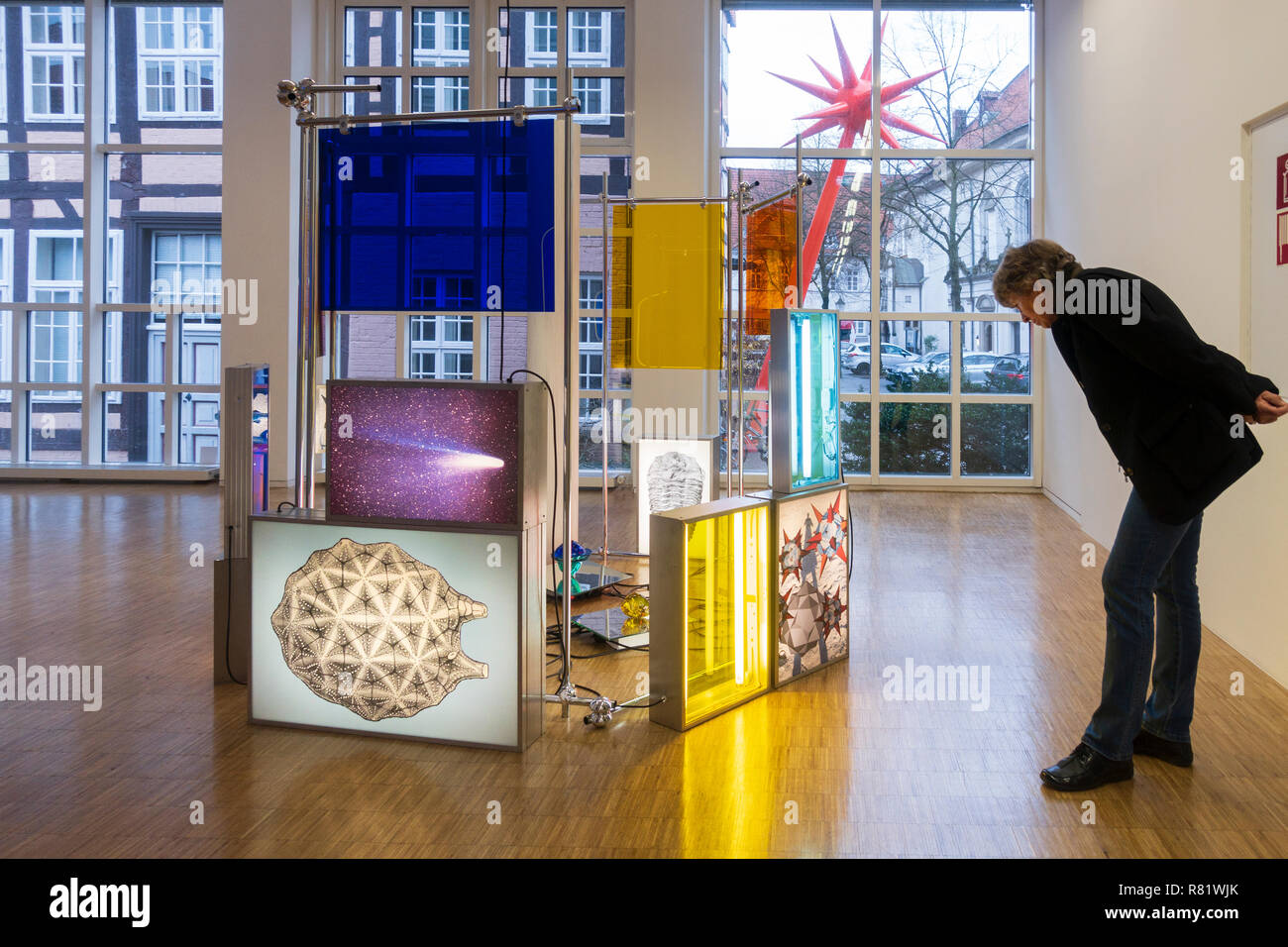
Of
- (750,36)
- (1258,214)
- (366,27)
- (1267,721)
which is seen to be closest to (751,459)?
(750,36)

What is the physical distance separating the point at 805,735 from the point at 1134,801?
963 mm

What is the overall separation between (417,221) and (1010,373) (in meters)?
7.20

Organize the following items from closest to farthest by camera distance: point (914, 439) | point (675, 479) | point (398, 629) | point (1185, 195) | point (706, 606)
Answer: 1. point (398, 629)
2. point (706, 606)
3. point (1185, 195)
4. point (675, 479)
5. point (914, 439)

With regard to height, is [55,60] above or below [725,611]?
above

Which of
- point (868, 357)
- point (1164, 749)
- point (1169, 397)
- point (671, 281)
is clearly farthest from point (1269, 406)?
point (868, 357)

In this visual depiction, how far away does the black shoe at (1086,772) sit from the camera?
3.04 m

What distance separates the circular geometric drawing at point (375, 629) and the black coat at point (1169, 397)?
1.80m

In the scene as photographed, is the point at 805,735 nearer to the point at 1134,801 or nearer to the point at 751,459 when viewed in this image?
the point at 1134,801

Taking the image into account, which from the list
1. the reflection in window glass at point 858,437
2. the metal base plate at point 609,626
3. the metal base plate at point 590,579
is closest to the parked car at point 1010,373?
the reflection in window glass at point 858,437

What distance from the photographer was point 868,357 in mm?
10180

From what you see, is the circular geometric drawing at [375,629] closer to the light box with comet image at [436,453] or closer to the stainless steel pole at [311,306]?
the light box with comet image at [436,453]

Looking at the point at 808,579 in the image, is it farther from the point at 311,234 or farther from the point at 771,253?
the point at 771,253

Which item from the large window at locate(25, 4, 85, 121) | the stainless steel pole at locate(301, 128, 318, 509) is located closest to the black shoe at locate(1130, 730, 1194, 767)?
the stainless steel pole at locate(301, 128, 318, 509)
